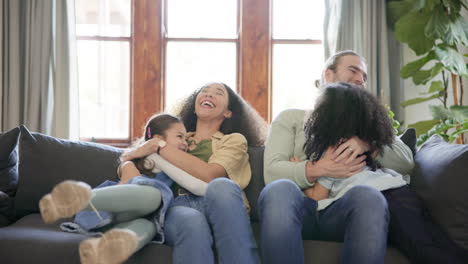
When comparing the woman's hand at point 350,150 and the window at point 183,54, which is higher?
the window at point 183,54

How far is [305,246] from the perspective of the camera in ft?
5.33

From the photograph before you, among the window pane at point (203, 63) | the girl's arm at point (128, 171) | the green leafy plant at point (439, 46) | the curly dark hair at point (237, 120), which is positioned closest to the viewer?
the girl's arm at point (128, 171)

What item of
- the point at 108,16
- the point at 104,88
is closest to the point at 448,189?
the point at 104,88

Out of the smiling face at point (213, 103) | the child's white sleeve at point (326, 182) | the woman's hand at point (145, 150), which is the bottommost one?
the child's white sleeve at point (326, 182)

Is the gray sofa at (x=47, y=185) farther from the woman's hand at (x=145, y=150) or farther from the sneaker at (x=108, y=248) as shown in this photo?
the sneaker at (x=108, y=248)

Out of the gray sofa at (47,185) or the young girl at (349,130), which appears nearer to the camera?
the gray sofa at (47,185)

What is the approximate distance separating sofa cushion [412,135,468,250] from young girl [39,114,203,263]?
77cm

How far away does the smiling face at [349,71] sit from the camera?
7.09 ft

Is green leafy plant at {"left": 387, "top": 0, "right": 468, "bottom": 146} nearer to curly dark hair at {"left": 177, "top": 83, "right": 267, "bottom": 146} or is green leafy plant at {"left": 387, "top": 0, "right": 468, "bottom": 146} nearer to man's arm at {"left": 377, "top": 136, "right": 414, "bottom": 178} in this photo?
man's arm at {"left": 377, "top": 136, "right": 414, "bottom": 178}

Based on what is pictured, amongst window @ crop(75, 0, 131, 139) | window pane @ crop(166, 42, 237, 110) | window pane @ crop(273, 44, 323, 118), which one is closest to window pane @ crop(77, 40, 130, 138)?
window @ crop(75, 0, 131, 139)

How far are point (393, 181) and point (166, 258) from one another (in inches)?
31.1

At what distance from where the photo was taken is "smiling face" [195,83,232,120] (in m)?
2.15

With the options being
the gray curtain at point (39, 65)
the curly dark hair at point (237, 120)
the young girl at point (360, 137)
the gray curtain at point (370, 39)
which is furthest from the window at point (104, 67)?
the young girl at point (360, 137)

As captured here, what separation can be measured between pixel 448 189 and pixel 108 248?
3.48 feet
